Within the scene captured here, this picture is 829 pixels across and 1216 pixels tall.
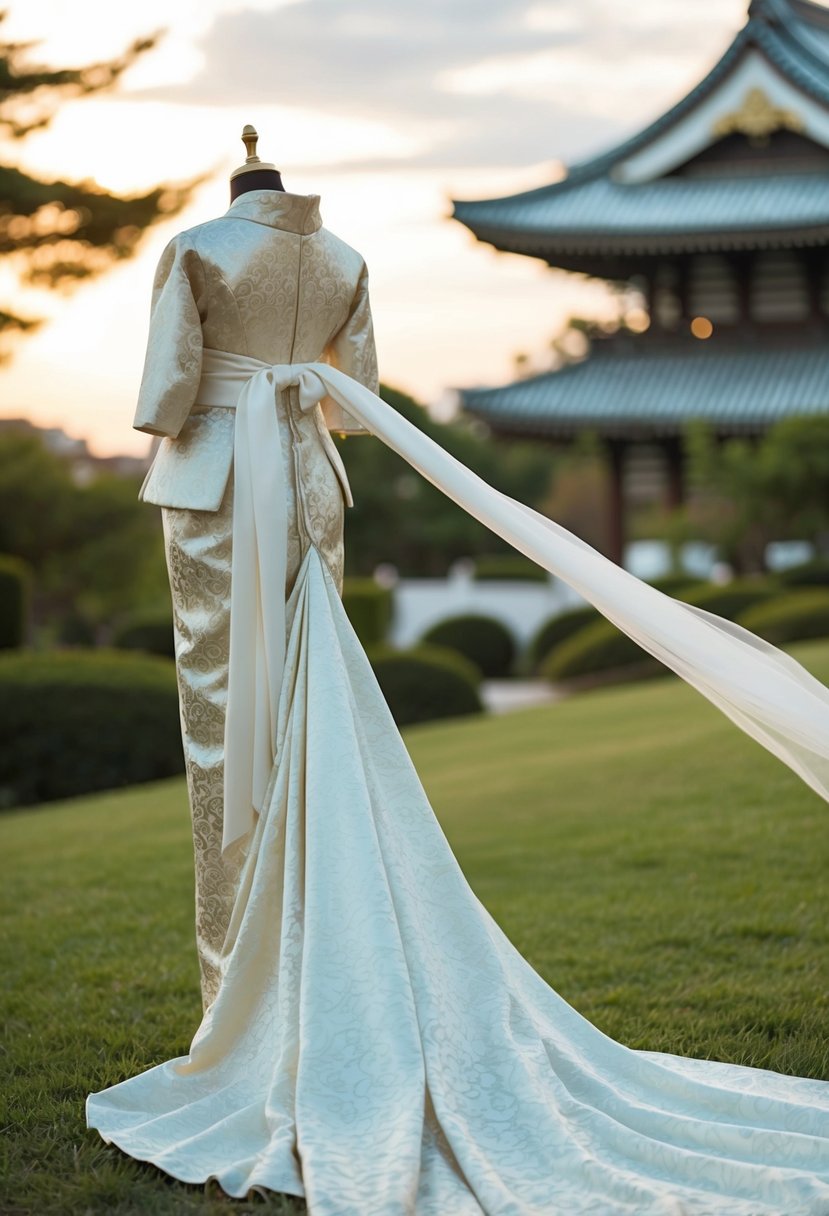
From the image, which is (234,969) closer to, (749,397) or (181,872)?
(181,872)

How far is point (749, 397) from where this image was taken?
19.2m

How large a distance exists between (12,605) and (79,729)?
4.50 m

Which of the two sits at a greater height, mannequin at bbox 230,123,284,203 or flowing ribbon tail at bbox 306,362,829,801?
mannequin at bbox 230,123,284,203

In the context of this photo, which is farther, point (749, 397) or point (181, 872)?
point (749, 397)

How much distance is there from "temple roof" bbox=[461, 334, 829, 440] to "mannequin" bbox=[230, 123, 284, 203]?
16093 millimetres

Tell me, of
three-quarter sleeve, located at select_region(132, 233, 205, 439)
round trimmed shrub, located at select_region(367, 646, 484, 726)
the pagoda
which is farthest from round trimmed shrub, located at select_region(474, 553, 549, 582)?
three-quarter sleeve, located at select_region(132, 233, 205, 439)

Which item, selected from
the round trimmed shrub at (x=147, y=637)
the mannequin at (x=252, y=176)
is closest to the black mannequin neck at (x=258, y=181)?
the mannequin at (x=252, y=176)

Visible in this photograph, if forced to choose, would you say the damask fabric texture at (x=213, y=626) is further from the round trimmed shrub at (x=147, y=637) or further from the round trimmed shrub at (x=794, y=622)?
the round trimmed shrub at (x=147, y=637)

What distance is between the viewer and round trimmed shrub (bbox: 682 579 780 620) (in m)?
15.9

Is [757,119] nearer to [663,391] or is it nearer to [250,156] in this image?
[663,391]

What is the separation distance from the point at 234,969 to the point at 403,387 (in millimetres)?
29456

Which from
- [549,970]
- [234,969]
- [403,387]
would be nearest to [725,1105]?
[234,969]

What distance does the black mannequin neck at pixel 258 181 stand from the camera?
10.3ft

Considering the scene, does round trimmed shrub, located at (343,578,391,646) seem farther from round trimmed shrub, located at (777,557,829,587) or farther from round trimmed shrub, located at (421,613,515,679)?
round trimmed shrub, located at (777,557,829,587)
